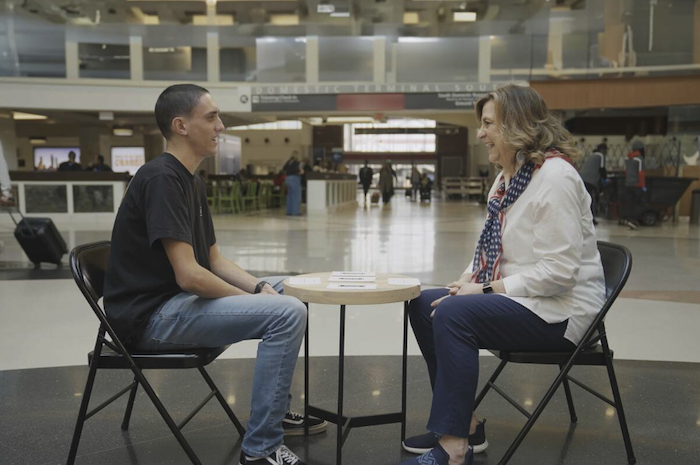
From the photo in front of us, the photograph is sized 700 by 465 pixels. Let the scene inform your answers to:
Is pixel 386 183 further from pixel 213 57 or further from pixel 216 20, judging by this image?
pixel 216 20

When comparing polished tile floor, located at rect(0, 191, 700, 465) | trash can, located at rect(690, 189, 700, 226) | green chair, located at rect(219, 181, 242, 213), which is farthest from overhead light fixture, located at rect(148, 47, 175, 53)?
trash can, located at rect(690, 189, 700, 226)

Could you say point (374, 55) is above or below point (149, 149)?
above

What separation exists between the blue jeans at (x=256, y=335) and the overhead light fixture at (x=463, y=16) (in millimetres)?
16295

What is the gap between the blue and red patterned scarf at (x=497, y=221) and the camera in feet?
6.71

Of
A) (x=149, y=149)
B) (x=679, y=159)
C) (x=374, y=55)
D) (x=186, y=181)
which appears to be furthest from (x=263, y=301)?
(x=149, y=149)

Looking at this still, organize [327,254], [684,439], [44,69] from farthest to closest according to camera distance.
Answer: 1. [44,69]
2. [327,254]
3. [684,439]

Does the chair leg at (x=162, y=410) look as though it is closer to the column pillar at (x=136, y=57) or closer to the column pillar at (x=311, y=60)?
the column pillar at (x=311, y=60)

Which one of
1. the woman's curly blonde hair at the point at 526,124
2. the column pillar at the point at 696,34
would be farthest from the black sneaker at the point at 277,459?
the column pillar at the point at 696,34

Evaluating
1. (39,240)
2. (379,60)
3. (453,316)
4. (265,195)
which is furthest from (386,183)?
(453,316)

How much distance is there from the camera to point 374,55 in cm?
1688

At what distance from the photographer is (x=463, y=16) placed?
55.6 feet

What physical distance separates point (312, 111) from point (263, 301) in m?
14.9

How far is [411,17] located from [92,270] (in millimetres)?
→ 16248

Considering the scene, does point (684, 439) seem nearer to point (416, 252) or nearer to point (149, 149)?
point (416, 252)
